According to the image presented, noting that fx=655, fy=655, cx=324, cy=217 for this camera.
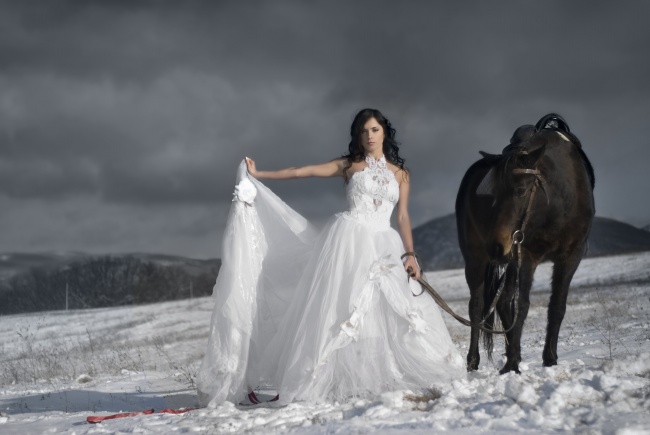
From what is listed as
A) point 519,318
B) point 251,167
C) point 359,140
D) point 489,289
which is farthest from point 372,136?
point 489,289

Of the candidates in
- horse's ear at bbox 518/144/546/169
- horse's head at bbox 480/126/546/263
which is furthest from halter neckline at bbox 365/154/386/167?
horse's ear at bbox 518/144/546/169

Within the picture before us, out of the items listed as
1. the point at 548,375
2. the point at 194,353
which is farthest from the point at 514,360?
the point at 194,353

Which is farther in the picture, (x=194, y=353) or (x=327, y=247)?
(x=194, y=353)

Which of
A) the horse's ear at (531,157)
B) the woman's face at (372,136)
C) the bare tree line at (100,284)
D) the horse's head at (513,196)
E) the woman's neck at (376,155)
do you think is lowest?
the bare tree line at (100,284)

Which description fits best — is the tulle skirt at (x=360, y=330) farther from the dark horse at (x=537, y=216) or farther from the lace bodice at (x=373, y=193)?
the dark horse at (x=537, y=216)

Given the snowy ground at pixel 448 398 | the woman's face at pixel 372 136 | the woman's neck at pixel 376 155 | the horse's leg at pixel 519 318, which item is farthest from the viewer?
the woman's neck at pixel 376 155

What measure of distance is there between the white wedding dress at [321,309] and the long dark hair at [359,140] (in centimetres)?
18

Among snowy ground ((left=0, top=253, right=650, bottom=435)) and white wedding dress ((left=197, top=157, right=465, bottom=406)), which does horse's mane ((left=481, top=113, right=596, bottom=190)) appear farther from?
snowy ground ((left=0, top=253, right=650, bottom=435))

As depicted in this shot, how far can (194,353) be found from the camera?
16156 millimetres

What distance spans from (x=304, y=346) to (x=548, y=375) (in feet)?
7.08

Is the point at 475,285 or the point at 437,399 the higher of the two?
the point at 475,285

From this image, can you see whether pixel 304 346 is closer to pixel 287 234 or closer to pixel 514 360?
pixel 287 234

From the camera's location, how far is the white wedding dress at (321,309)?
5.99 metres

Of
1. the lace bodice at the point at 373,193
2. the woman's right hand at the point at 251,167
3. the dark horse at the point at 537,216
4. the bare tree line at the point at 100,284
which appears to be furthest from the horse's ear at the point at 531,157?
the bare tree line at the point at 100,284
